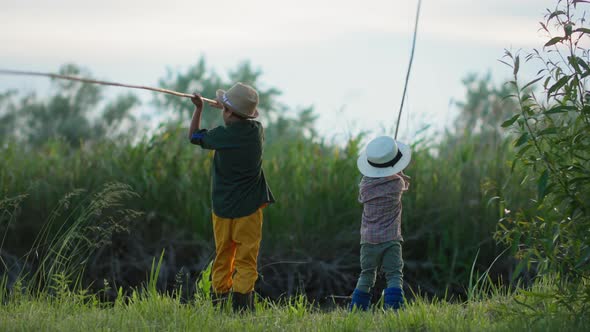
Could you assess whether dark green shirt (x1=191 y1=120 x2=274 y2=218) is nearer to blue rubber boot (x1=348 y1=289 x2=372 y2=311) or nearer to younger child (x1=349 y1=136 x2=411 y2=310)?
younger child (x1=349 y1=136 x2=411 y2=310)

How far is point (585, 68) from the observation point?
4398mm

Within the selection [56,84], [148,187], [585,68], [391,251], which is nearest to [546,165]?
[585,68]

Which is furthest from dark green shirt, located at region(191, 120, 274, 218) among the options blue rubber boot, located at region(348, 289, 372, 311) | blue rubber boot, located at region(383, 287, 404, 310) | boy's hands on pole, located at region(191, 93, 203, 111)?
blue rubber boot, located at region(383, 287, 404, 310)

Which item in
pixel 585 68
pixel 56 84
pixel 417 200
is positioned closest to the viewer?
pixel 585 68

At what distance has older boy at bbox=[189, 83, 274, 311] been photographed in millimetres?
5359

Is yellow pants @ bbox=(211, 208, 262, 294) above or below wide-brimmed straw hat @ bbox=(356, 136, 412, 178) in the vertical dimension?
below

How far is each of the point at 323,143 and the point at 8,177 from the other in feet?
10.8

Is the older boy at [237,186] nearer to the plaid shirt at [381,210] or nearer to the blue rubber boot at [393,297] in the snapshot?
the plaid shirt at [381,210]

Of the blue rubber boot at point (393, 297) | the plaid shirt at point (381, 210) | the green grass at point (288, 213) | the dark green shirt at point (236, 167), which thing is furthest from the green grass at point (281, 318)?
the green grass at point (288, 213)

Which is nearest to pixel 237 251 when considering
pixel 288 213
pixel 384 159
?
pixel 384 159

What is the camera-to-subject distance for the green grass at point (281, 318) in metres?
4.45

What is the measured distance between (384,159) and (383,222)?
1.33 ft

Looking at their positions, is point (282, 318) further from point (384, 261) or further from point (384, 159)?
point (384, 159)

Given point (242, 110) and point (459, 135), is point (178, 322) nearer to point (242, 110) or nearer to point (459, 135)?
point (242, 110)
